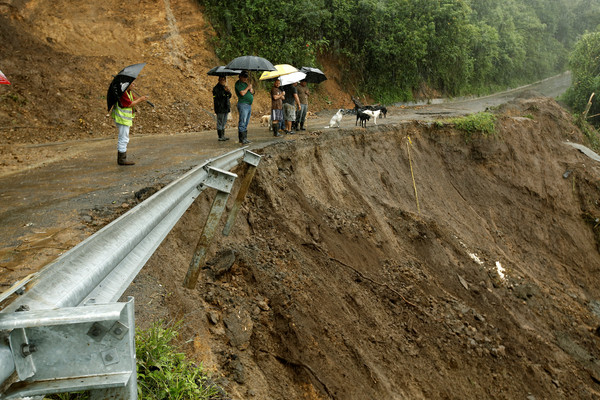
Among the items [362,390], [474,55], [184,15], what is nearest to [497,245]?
[362,390]

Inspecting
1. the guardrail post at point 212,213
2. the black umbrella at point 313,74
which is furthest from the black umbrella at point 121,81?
the black umbrella at point 313,74

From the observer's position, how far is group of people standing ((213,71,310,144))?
35.3 ft

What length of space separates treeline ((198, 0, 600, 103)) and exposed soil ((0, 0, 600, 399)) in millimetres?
2207

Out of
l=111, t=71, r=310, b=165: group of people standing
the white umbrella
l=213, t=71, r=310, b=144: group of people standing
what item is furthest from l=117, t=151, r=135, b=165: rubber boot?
the white umbrella

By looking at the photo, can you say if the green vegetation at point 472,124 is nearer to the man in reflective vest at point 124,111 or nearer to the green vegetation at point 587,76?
the man in reflective vest at point 124,111

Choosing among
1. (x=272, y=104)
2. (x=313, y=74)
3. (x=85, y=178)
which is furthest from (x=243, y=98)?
(x=85, y=178)

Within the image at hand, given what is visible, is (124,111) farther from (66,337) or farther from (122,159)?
(66,337)

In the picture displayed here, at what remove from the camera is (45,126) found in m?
12.8

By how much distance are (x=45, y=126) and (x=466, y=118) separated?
15277 millimetres

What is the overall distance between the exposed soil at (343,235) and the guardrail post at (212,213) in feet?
0.89

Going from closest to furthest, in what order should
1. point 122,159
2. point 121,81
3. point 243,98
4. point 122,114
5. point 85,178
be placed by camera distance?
point 85,178 < point 121,81 < point 122,114 < point 122,159 < point 243,98

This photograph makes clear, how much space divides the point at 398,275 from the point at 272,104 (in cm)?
565

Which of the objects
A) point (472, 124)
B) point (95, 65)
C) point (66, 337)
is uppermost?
point (95, 65)

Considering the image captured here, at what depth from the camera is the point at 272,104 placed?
1212cm
